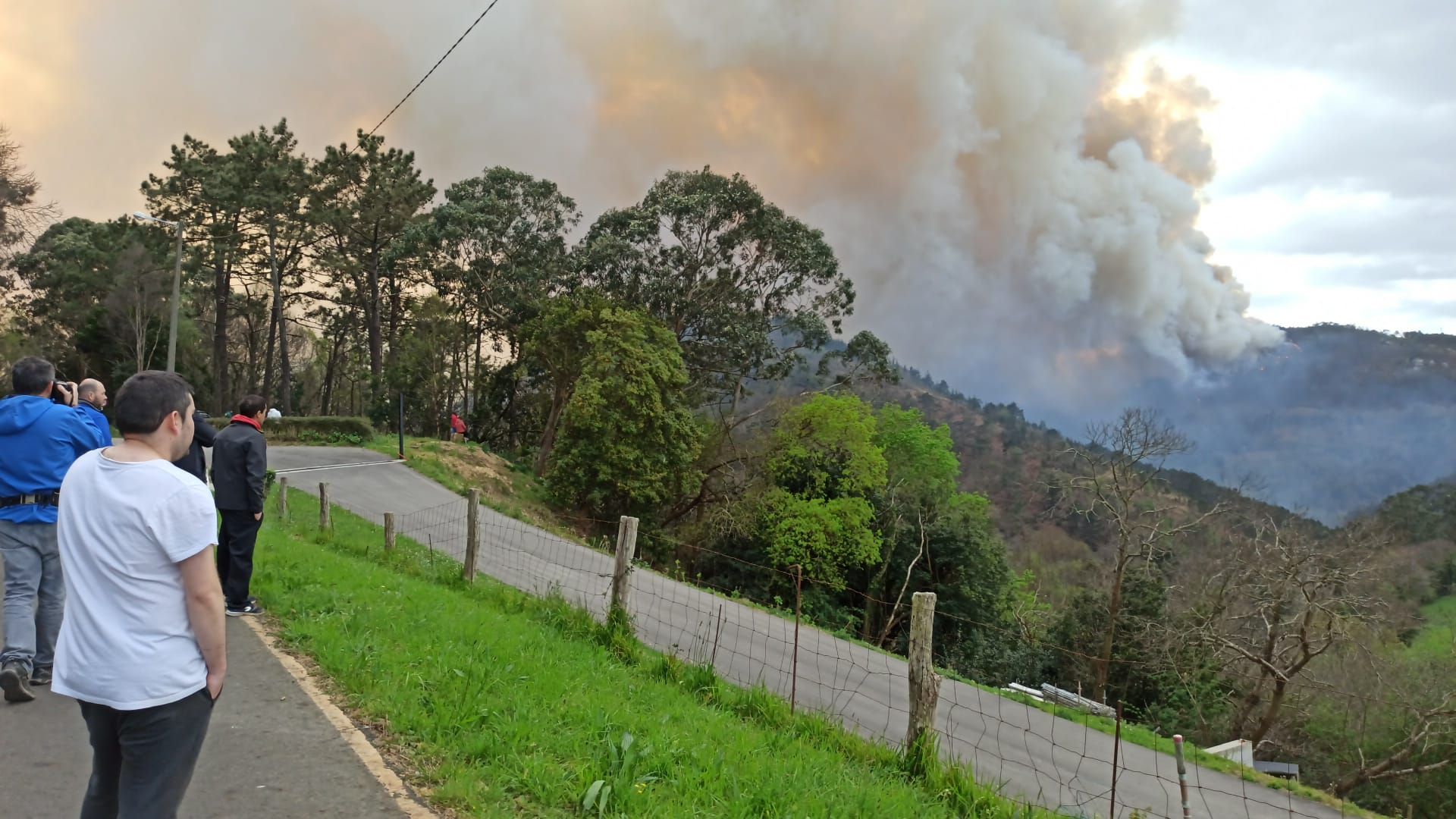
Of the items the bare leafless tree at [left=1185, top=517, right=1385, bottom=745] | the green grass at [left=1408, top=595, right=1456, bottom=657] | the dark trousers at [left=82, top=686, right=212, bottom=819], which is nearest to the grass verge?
the green grass at [left=1408, top=595, right=1456, bottom=657]

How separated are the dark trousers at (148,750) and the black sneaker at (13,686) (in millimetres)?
2570

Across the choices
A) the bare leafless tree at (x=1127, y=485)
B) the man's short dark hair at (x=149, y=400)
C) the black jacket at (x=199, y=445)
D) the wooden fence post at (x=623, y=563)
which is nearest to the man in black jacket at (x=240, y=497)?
the black jacket at (x=199, y=445)

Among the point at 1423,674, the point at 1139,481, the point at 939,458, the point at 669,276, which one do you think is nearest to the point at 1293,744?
the point at 1423,674

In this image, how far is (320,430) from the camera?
3400cm

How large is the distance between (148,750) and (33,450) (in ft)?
9.88

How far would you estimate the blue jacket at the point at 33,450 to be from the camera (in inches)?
174

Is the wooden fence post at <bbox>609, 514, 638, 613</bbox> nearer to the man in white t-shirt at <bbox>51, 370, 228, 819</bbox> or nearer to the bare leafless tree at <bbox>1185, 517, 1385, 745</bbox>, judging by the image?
the man in white t-shirt at <bbox>51, 370, 228, 819</bbox>

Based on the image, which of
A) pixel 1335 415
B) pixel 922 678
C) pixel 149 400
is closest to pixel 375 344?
pixel 922 678

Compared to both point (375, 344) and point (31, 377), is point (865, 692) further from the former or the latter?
point (375, 344)

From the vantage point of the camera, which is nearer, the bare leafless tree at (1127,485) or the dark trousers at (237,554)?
the dark trousers at (237,554)

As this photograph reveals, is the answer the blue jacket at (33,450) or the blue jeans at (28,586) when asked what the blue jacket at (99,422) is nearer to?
the blue jacket at (33,450)

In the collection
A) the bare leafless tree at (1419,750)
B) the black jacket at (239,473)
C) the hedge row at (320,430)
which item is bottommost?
the bare leafless tree at (1419,750)

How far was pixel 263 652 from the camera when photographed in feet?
18.3

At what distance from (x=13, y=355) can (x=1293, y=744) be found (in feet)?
185
